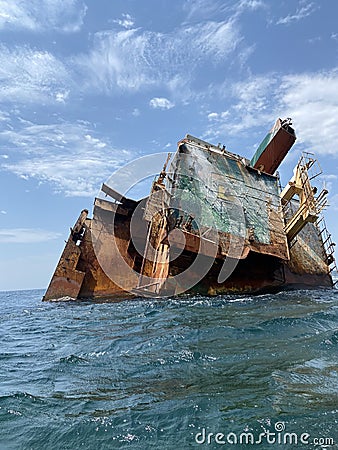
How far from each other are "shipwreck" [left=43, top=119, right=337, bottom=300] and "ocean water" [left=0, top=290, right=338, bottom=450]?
4.36m

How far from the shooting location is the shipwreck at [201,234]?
1108 centimetres

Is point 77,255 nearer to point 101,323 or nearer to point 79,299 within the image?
point 79,299

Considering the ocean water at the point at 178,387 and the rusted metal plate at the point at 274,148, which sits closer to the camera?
the ocean water at the point at 178,387

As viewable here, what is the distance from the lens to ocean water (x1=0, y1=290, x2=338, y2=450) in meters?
2.64

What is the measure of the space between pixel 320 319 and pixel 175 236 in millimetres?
4908

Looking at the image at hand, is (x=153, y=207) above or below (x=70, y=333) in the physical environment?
above

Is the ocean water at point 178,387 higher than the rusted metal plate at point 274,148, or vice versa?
the rusted metal plate at point 274,148

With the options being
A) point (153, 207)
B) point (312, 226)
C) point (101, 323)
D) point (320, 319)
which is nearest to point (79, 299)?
point (153, 207)

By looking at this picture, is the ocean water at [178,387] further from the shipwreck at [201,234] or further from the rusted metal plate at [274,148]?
the rusted metal plate at [274,148]

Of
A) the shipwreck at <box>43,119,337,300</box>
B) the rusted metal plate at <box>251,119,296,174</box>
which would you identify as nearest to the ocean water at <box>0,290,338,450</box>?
the shipwreck at <box>43,119,337,300</box>

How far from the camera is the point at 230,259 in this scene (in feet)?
36.1

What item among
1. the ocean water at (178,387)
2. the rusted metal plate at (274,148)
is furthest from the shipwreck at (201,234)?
the ocean water at (178,387)

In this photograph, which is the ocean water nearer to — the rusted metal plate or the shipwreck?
the shipwreck

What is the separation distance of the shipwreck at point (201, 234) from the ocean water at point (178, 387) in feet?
14.3
